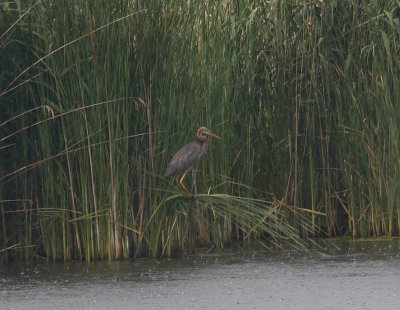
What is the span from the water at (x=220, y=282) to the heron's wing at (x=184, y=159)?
0.69 metres

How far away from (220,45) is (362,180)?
1.66 metres

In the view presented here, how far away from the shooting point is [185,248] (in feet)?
26.5

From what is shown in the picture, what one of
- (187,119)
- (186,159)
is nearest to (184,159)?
(186,159)

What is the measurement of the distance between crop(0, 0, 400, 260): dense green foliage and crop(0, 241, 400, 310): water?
0.31 metres

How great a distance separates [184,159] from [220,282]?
47.4 inches

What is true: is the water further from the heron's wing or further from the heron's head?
the heron's head

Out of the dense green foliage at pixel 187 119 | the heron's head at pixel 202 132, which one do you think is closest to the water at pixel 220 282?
the dense green foliage at pixel 187 119

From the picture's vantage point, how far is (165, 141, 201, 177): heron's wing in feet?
24.6

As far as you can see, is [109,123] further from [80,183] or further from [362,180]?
[362,180]

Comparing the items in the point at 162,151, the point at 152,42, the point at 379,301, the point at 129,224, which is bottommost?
the point at 379,301

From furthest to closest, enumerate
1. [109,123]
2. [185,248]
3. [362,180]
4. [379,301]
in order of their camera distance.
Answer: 1. [362,180]
2. [185,248]
3. [109,123]
4. [379,301]

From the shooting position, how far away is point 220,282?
666cm

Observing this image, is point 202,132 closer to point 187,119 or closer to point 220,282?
point 187,119

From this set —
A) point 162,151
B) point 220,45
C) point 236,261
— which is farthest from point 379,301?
point 220,45
